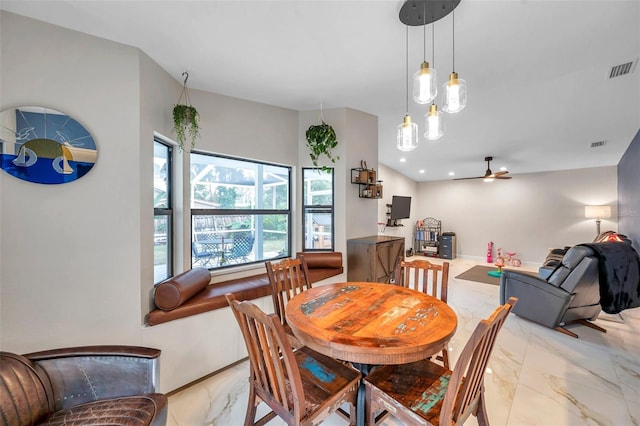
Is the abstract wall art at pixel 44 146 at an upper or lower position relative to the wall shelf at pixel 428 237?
upper

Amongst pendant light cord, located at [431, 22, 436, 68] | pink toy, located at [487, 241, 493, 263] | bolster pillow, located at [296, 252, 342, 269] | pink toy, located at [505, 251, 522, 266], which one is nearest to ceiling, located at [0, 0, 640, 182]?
pendant light cord, located at [431, 22, 436, 68]

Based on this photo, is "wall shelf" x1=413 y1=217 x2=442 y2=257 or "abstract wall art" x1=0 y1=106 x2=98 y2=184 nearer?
"abstract wall art" x1=0 y1=106 x2=98 y2=184

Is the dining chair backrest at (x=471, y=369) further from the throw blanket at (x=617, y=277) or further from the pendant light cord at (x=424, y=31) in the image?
the throw blanket at (x=617, y=277)

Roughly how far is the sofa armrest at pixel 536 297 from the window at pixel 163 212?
4.16 m

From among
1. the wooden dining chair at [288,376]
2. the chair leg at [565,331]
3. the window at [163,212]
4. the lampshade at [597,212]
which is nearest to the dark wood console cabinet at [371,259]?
the wooden dining chair at [288,376]

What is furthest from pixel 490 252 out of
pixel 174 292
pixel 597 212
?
pixel 174 292

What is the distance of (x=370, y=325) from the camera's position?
4.47 feet

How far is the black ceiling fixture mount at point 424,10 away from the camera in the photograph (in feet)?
5.13

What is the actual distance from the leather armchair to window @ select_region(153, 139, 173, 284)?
1010 mm

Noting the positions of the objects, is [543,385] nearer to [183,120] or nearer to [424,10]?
[424,10]

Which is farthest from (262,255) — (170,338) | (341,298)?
(341,298)

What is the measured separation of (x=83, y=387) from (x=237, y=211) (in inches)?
76.6

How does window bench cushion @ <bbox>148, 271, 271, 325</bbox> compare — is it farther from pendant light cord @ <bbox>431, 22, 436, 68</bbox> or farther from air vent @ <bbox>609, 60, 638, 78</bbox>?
air vent @ <bbox>609, 60, 638, 78</bbox>

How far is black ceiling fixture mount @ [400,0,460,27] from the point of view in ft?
5.13
